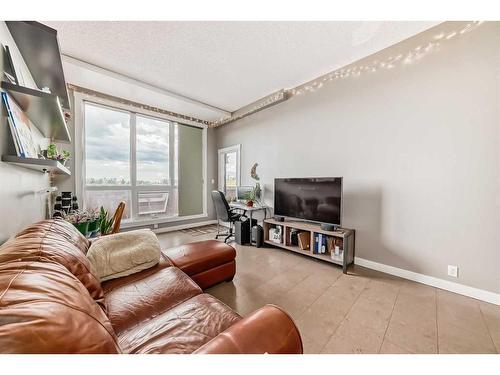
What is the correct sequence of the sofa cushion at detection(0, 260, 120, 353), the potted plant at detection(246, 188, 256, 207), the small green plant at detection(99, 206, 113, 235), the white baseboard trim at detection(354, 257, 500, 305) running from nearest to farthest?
the sofa cushion at detection(0, 260, 120, 353), the white baseboard trim at detection(354, 257, 500, 305), the small green plant at detection(99, 206, 113, 235), the potted plant at detection(246, 188, 256, 207)

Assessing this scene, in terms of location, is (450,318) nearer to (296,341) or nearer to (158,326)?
(296,341)

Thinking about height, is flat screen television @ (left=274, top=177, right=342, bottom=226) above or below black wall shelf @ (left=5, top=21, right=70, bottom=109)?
below

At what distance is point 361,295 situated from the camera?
6.16 feet

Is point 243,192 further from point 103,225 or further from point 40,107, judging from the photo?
point 40,107

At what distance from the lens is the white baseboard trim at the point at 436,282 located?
5.77 feet

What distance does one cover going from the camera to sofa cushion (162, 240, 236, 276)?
5.79ft

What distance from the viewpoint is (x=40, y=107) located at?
145 cm

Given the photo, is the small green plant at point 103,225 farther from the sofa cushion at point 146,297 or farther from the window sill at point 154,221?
the window sill at point 154,221

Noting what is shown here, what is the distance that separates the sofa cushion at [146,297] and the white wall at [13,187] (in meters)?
0.78

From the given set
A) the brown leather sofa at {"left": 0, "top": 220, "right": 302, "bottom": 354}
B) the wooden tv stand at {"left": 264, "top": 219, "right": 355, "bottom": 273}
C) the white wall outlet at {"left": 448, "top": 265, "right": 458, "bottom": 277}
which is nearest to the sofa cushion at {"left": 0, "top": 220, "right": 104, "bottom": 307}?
the brown leather sofa at {"left": 0, "top": 220, "right": 302, "bottom": 354}

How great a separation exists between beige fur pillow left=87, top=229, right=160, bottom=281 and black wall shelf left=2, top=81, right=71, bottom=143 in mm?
1077

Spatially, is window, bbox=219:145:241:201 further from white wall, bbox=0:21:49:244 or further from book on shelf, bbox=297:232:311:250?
white wall, bbox=0:21:49:244
